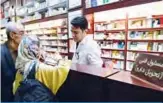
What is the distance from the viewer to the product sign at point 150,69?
1.46 meters

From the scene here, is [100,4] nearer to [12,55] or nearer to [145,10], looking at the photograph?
[145,10]

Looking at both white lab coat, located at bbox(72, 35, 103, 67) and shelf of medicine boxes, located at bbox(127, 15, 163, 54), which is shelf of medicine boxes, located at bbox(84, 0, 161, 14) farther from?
white lab coat, located at bbox(72, 35, 103, 67)

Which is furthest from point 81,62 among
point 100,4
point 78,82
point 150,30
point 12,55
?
point 100,4

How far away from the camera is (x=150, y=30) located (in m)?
5.00

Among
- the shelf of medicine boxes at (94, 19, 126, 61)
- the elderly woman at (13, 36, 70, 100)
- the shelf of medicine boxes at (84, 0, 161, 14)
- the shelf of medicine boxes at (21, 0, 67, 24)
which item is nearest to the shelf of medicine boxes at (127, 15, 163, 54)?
the shelf of medicine boxes at (94, 19, 126, 61)

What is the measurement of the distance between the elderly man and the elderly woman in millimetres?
302

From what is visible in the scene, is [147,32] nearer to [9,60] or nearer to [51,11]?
[9,60]

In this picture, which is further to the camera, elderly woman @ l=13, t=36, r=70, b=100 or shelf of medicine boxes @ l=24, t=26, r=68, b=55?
shelf of medicine boxes @ l=24, t=26, r=68, b=55

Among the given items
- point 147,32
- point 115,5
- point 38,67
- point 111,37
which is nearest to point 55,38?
point 111,37

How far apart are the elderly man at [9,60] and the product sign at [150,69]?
130cm

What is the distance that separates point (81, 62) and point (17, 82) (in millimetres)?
829

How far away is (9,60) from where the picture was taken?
93.5 inches

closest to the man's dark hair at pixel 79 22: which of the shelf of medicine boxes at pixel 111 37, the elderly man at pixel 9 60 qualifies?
the elderly man at pixel 9 60

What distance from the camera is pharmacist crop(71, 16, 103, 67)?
255 cm
